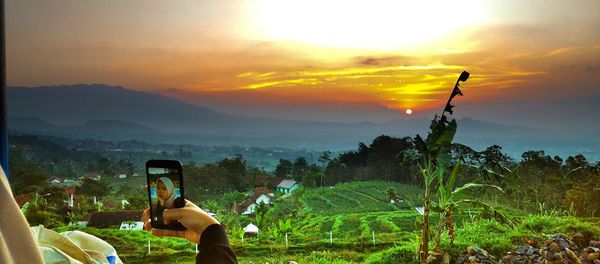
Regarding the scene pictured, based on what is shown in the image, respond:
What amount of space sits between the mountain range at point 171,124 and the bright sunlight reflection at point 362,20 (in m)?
0.47

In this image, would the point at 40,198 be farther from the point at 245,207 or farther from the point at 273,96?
the point at 273,96

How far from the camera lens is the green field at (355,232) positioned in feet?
11.2

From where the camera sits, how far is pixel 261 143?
380 centimetres

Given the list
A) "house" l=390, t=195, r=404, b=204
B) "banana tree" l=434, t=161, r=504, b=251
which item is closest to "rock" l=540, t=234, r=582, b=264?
"banana tree" l=434, t=161, r=504, b=251

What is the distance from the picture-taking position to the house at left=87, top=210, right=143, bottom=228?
3717mm

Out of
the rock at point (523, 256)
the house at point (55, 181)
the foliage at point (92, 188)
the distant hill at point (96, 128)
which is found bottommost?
the rock at point (523, 256)

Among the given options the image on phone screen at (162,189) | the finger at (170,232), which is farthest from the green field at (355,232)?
the finger at (170,232)

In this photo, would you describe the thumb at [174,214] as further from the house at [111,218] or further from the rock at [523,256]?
the rock at [523,256]

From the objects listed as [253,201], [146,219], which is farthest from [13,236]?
[253,201]

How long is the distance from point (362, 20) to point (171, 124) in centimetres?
126

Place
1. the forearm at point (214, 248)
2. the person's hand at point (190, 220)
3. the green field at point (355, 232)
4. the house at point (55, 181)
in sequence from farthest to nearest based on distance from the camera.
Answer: the house at point (55, 181)
the green field at point (355, 232)
the person's hand at point (190, 220)
the forearm at point (214, 248)

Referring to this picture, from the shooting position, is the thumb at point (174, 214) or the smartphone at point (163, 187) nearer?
the thumb at point (174, 214)

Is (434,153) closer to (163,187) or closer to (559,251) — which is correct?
(559,251)

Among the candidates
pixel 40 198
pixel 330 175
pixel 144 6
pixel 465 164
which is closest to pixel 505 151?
pixel 465 164
